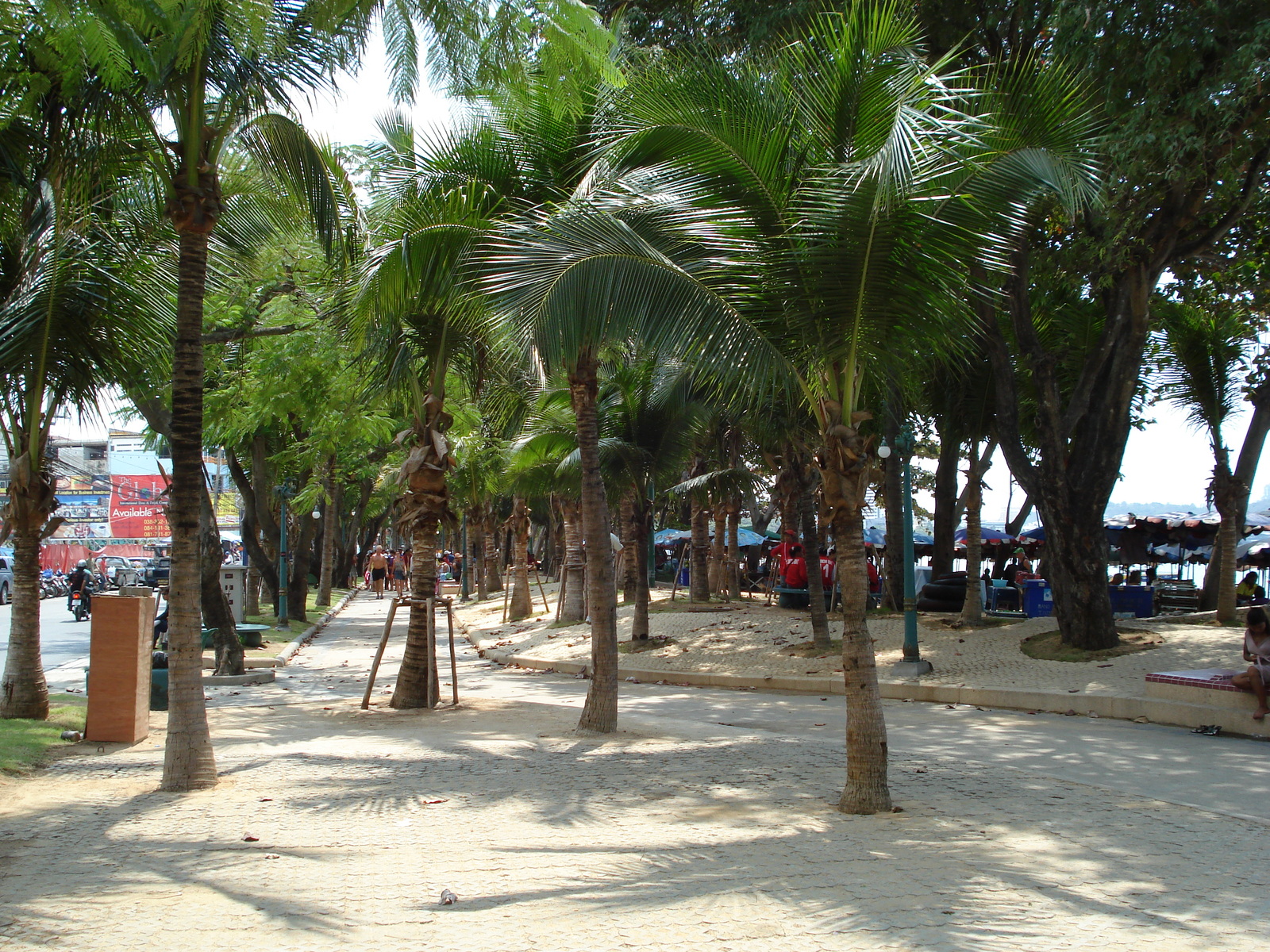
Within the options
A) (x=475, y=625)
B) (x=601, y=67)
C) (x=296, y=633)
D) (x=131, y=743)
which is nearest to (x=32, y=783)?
(x=131, y=743)

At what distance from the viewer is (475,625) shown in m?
29.7

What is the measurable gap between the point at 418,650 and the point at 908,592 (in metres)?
7.16

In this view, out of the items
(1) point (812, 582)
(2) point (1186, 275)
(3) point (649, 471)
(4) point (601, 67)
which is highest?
(2) point (1186, 275)

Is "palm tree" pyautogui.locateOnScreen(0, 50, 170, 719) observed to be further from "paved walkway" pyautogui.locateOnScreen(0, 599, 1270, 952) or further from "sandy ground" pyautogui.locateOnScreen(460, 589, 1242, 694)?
"sandy ground" pyautogui.locateOnScreen(460, 589, 1242, 694)

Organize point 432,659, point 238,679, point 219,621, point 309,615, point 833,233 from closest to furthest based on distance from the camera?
point 833,233 → point 432,659 → point 238,679 → point 219,621 → point 309,615

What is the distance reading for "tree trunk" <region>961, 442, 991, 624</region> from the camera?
19.1m

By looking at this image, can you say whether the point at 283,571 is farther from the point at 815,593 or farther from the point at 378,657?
the point at 378,657

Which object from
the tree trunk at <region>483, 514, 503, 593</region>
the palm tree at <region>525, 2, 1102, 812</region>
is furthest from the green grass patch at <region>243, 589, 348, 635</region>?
the palm tree at <region>525, 2, 1102, 812</region>

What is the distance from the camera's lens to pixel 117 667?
9.55 m

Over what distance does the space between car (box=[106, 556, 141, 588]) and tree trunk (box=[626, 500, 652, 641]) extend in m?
26.0

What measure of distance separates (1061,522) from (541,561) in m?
55.4

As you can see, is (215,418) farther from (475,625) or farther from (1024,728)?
(1024,728)

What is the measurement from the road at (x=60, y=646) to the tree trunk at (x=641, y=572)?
9073 millimetres

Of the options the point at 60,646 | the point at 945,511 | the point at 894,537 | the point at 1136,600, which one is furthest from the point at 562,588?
the point at 1136,600
